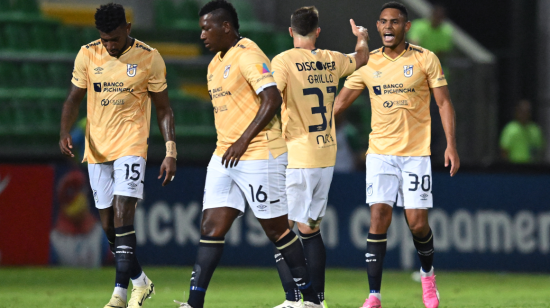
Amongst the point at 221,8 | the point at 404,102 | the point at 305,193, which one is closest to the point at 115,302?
the point at 305,193

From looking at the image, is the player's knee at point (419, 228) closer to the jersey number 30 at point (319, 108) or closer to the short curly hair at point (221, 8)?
the jersey number 30 at point (319, 108)

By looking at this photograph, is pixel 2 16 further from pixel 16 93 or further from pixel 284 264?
pixel 284 264

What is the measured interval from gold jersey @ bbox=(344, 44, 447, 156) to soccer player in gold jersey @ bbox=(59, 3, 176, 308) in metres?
1.94

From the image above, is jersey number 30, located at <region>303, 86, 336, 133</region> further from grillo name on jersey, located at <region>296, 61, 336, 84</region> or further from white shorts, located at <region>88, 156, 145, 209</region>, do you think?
white shorts, located at <region>88, 156, 145, 209</region>

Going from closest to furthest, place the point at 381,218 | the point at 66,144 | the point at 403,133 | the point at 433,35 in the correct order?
the point at 66,144, the point at 381,218, the point at 403,133, the point at 433,35

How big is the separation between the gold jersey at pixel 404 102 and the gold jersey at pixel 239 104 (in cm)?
165

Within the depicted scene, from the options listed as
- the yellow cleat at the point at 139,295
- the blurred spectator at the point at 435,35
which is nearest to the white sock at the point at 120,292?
the yellow cleat at the point at 139,295

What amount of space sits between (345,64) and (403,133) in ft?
→ 2.92

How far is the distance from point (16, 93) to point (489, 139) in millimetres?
8452

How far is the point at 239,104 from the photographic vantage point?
21.2 feet

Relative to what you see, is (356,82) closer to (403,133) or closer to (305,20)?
(403,133)

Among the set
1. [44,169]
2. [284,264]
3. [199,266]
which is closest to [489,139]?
[44,169]

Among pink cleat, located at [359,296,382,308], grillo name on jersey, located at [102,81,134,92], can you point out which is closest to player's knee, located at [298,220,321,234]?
pink cleat, located at [359,296,382,308]

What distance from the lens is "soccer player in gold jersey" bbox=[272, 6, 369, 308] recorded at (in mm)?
7422
